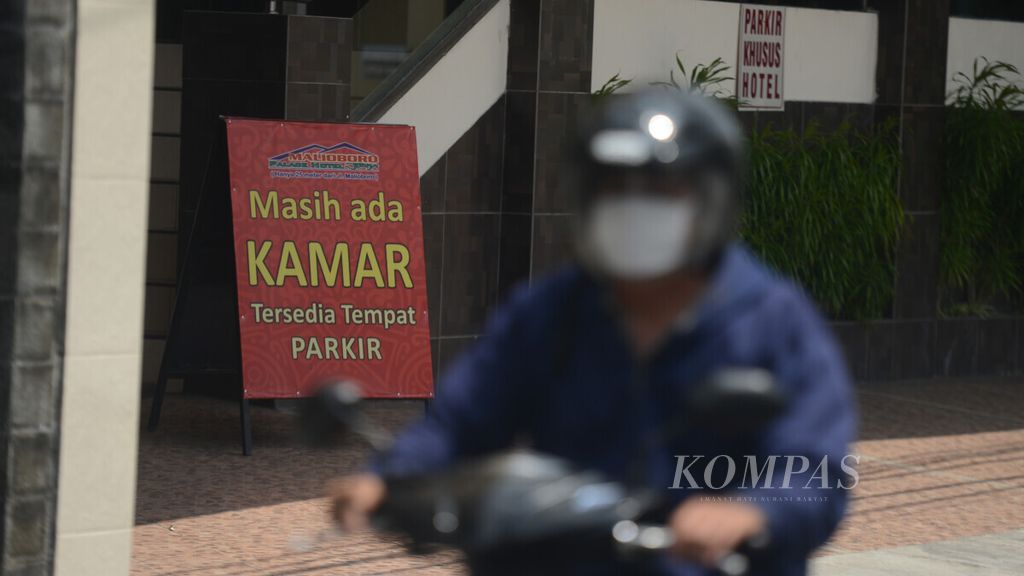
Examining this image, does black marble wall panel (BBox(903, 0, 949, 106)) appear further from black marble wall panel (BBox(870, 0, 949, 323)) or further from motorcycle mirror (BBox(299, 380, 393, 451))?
motorcycle mirror (BBox(299, 380, 393, 451))

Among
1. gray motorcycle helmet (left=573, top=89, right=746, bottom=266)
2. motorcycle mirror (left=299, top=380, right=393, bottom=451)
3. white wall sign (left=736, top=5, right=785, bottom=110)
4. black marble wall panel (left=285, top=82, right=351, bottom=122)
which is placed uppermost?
white wall sign (left=736, top=5, right=785, bottom=110)

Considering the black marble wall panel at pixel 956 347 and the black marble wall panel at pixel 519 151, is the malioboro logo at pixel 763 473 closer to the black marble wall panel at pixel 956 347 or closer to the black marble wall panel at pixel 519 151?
the black marble wall panel at pixel 519 151

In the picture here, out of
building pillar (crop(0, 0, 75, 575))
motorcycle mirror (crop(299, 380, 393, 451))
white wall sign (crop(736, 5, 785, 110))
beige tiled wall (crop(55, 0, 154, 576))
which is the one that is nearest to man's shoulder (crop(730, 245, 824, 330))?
motorcycle mirror (crop(299, 380, 393, 451))

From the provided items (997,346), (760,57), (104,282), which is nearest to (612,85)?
(760,57)

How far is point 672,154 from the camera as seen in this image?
2297 mm

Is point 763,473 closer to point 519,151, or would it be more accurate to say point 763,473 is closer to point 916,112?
point 519,151

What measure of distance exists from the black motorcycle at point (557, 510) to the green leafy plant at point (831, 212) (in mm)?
9766

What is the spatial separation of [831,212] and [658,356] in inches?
401

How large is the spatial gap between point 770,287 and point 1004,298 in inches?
466

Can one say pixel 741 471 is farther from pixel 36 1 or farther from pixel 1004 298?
pixel 1004 298

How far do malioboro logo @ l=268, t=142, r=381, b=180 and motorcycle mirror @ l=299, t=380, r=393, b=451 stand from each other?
6692mm

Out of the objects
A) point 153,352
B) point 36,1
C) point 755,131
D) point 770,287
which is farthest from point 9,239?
point 755,131

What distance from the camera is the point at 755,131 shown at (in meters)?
12.3

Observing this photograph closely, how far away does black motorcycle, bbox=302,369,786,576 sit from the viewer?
87.8 inches
